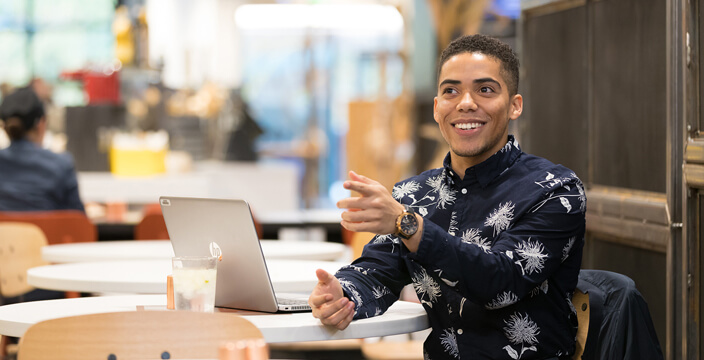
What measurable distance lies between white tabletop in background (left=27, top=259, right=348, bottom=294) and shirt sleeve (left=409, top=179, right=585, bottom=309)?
0.63 meters

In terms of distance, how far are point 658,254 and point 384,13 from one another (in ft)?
14.2

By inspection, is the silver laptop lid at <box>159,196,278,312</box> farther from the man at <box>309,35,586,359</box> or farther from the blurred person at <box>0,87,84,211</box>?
the blurred person at <box>0,87,84,211</box>

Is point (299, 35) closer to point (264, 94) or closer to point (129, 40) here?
point (264, 94)

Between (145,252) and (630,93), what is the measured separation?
1684 millimetres

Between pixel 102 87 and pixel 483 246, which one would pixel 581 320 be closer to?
pixel 483 246

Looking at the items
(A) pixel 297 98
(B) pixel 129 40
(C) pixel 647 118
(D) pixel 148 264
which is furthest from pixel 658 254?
(A) pixel 297 98

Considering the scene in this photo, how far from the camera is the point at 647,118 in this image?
2.53 m

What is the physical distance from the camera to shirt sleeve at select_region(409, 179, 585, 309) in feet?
5.67

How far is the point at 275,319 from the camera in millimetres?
1813

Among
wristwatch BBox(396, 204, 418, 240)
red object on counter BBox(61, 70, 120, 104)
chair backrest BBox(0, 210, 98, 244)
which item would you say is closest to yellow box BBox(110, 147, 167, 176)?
red object on counter BBox(61, 70, 120, 104)

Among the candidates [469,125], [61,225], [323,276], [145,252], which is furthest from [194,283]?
[61,225]

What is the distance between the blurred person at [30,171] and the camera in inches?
174

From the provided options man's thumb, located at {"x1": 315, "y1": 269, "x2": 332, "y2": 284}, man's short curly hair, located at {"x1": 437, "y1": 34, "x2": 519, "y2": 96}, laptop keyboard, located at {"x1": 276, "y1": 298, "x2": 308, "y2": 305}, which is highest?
man's short curly hair, located at {"x1": 437, "y1": 34, "x2": 519, "y2": 96}

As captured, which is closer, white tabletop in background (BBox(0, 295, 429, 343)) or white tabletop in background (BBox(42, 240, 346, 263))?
white tabletop in background (BBox(0, 295, 429, 343))
